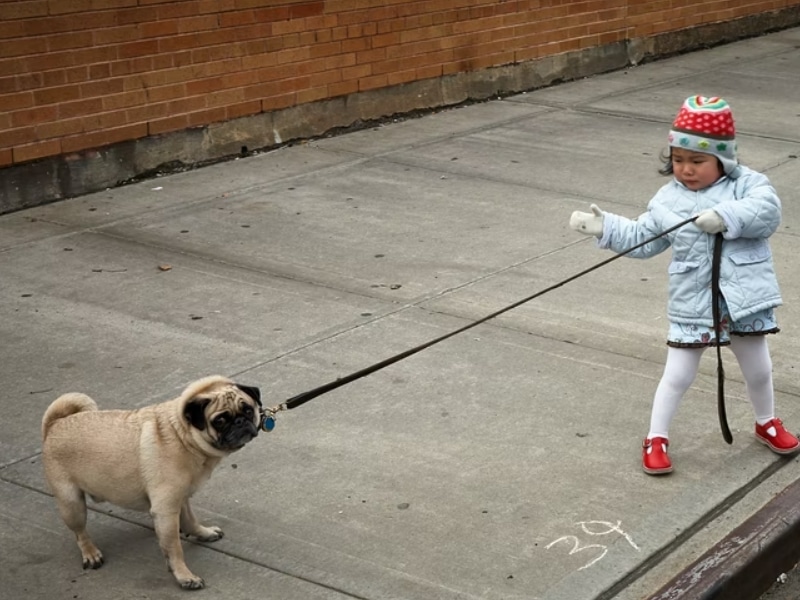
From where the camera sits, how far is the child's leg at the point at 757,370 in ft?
15.6

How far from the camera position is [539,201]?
8211 millimetres

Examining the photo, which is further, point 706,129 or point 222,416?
point 706,129

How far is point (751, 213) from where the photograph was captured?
4.48 metres

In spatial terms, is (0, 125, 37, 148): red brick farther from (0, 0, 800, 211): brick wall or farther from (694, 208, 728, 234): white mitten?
(694, 208, 728, 234): white mitten

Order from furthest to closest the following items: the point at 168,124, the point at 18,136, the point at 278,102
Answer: the point at 278,102 < the point at 168,124 < the point at 18,136

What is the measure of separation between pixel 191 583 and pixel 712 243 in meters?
2.06

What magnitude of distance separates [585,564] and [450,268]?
117 inches

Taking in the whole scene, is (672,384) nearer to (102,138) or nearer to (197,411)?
(197,411)

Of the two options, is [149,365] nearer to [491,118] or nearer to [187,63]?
[187,63]

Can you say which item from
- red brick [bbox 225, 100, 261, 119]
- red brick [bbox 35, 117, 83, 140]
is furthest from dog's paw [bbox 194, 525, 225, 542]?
red brick [bbox 225, 100, 261, 119]

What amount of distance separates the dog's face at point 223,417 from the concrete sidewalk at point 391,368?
0.51m

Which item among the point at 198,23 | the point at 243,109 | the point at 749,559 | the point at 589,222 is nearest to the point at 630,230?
the point at 589,222

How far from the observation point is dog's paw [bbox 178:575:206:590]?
393cm

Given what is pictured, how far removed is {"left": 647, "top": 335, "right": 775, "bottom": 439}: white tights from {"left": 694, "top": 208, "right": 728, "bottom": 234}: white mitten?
47cm
